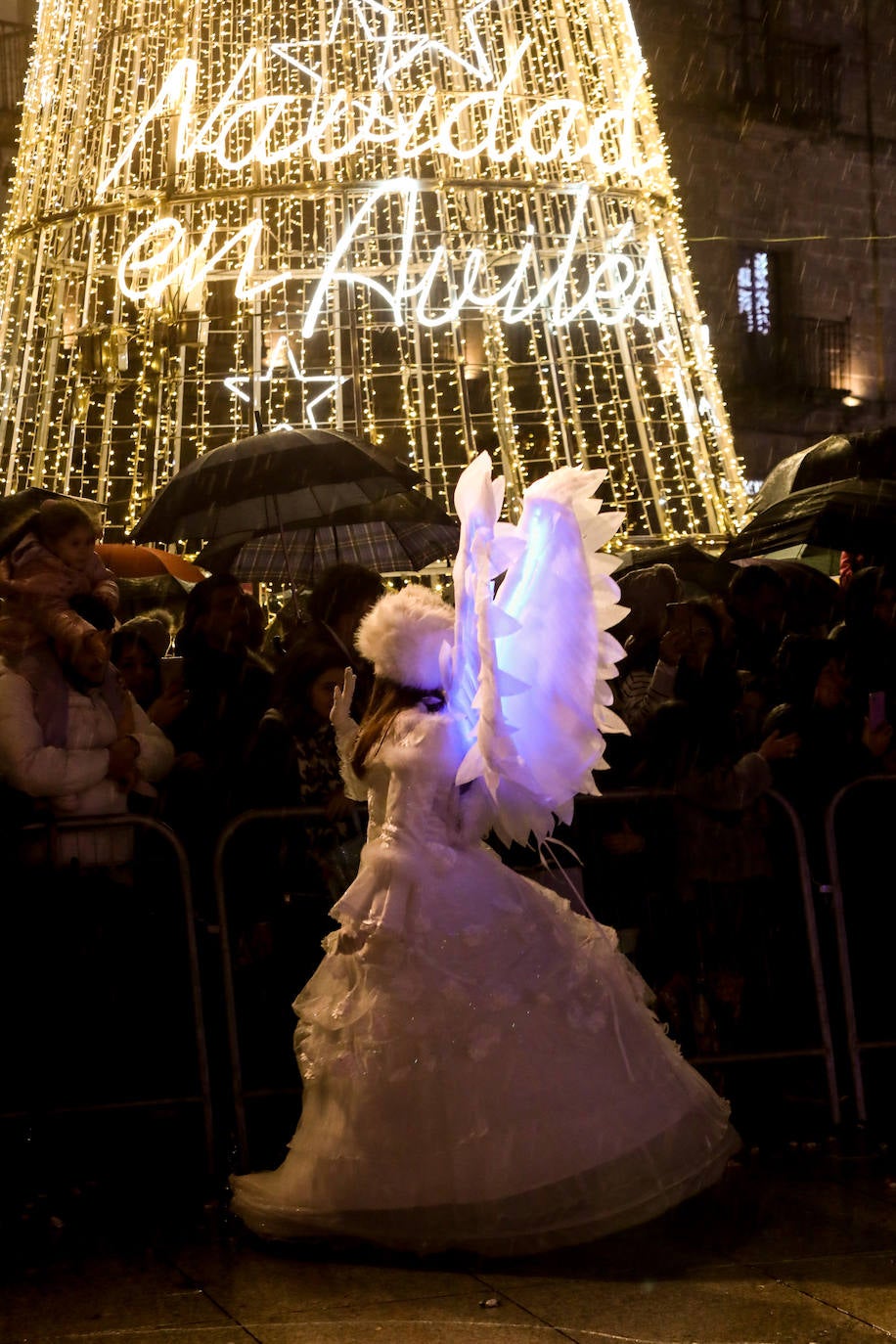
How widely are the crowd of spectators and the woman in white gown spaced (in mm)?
1058

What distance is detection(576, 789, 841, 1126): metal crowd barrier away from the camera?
5.43 m

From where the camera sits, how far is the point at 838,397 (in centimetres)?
2119

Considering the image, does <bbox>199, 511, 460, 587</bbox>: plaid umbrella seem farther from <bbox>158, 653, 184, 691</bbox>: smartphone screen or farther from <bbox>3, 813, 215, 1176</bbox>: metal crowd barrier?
<bbox>3, 813, 215, 1176</bbox>: metal crowd barrier

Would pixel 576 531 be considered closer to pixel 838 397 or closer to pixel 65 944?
pixel 65 944

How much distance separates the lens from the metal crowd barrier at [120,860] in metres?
5.16

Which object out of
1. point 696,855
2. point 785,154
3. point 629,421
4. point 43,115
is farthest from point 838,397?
point 696,855

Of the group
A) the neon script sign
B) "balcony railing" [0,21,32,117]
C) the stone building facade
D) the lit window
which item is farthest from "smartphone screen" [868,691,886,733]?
the lit window

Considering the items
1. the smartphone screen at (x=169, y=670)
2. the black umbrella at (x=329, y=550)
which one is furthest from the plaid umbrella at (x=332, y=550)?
the smartphone screen at (x=169, y=670)

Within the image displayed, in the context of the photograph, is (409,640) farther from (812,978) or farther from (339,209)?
(339,209)

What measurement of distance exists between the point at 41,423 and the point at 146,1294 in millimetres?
6786

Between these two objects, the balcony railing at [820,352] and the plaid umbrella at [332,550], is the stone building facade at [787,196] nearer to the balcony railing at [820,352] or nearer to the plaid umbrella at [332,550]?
the balcony railing at [820,352]

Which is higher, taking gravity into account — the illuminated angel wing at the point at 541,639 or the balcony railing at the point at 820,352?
the balcony railing at the point at 820,352

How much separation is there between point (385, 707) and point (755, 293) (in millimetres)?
17999

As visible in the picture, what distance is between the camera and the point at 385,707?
4500mm
